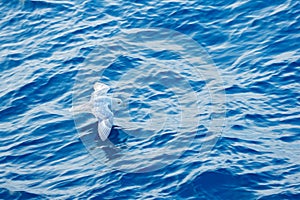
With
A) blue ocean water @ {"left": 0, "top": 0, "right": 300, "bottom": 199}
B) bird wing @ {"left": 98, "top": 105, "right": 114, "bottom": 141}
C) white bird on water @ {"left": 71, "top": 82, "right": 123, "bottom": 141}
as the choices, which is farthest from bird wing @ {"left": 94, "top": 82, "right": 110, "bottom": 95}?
bird wing @ {"left": 98, "top": 105, "right": 114, "bottom": 141}

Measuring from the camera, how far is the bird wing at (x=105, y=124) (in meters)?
Result: 19.5

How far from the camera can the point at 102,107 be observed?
65.9 ft

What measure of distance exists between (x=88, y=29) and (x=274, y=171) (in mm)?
9955

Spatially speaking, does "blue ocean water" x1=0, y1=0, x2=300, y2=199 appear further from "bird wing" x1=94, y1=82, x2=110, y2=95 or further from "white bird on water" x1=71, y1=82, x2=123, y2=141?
"bird wing" x1=94, y1=82, x2=110, y2=95

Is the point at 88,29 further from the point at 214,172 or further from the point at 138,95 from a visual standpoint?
the point at 214,172

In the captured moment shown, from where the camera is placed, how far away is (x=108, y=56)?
23.3 metres

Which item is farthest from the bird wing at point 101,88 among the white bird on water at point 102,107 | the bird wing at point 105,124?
the bird wing at point 105,124

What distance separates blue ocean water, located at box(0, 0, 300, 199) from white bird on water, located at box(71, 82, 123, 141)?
0.36 metres

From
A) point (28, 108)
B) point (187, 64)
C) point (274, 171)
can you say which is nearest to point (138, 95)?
point (187, 64)

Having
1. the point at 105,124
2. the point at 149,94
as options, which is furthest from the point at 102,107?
the point at 149,94

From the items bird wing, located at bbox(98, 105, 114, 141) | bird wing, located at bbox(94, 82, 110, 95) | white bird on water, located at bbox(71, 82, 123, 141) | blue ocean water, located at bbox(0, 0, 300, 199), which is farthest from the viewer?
bird wing, located at bbox(94, 82, 110, 95)

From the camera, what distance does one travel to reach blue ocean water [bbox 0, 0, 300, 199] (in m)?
17.8

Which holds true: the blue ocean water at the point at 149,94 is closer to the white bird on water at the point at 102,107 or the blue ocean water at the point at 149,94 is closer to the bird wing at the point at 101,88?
the white bird on water at the point at 102,107

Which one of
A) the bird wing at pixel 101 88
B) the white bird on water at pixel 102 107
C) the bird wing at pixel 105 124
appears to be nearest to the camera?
the bird wing at pixel 105 124
